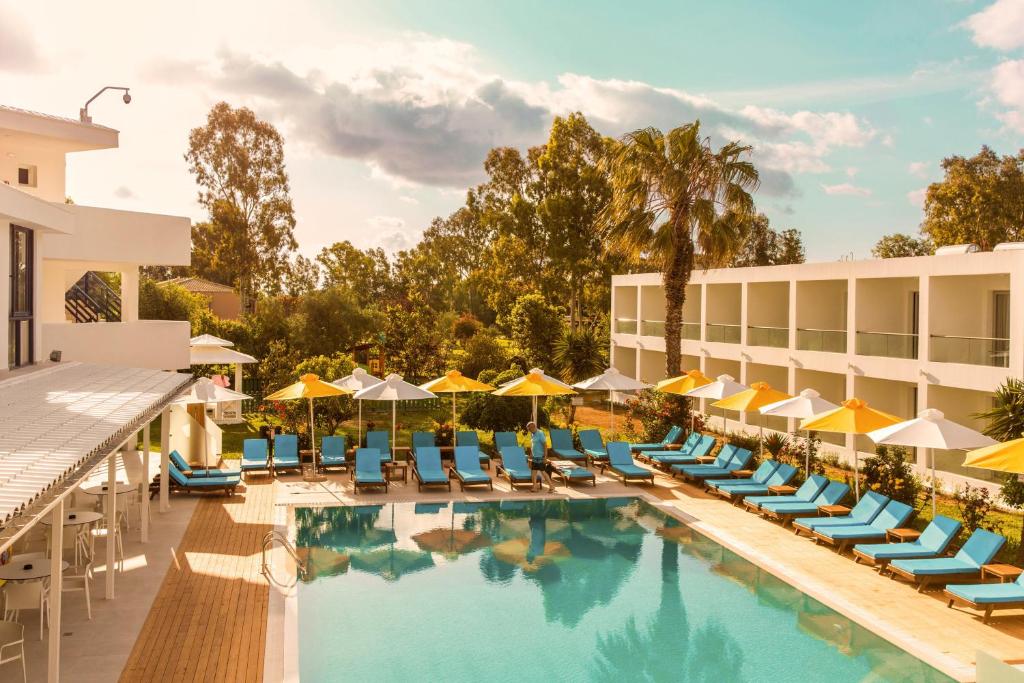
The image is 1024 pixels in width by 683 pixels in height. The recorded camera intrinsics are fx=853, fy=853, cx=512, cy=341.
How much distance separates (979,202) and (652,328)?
2307cm

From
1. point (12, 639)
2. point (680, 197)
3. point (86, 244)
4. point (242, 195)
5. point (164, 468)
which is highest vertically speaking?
point (242, 195)

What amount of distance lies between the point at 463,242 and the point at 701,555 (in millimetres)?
57725

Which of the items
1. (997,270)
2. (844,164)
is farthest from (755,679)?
(844,164)

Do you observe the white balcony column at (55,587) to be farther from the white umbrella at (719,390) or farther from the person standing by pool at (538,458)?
the white umbrella at (719,390)

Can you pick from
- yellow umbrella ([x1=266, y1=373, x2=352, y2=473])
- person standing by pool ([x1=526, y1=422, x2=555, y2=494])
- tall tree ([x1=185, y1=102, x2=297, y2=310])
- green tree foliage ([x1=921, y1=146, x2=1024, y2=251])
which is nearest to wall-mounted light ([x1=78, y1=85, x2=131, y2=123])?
yellow umbrella ([x1=266, y1=373, x2=352, y2=473])

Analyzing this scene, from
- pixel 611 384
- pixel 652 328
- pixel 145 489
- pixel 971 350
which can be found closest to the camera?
pixel 145 489

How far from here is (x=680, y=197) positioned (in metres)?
23.6

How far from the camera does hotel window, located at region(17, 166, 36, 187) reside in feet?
64.3

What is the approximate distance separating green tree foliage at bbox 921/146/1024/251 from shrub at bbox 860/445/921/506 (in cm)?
3214

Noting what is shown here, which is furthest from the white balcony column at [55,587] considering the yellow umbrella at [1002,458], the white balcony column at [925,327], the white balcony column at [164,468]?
the white balcony column at [925,327]

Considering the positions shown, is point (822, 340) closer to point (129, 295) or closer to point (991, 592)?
point (991, 592)

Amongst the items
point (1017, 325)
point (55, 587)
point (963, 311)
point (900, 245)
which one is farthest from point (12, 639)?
point (900, 245)

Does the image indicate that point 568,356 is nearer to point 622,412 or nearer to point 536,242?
point 622,412

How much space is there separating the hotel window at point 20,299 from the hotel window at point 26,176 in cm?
596
